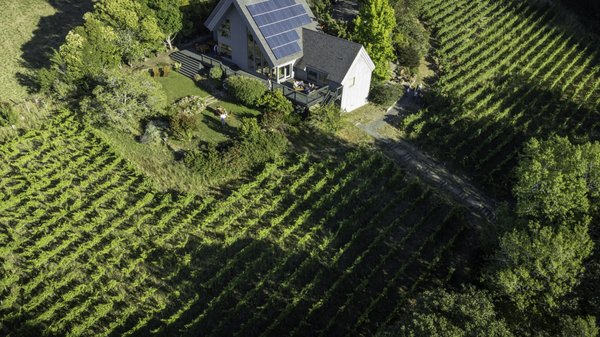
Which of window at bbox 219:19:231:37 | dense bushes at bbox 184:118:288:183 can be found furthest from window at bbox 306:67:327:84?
window at bbox 219:19:231:37

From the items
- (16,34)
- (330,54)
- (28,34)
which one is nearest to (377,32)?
(330,54)

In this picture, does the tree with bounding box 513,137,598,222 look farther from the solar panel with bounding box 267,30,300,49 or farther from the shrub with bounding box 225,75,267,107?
the solar panel with bounding box 267,30,300,49

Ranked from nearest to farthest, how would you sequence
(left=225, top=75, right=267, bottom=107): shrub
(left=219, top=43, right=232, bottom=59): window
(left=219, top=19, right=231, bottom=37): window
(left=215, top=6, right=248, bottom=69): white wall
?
(left=225, top=75, right=267, bottom=107): shrub < (left=215, top=6, right=248, bottom=69): white wall < (left=219, top=19, right=231, bottom=37): window < (left=219, top=43, right=232, bottom=59): window

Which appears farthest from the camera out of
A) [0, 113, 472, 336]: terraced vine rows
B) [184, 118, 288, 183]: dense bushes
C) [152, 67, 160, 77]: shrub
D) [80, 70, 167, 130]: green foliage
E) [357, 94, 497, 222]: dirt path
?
[152, 67, 160, 77]: shrub

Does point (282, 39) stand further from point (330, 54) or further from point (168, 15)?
point (168, 15)

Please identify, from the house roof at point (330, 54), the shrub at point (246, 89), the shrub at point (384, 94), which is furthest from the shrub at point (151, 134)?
the shrub at point (384, 94)

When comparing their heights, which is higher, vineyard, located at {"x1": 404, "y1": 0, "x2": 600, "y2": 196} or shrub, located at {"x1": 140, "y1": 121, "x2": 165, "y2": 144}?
vineyard, located at {"x1": 404, "y1": 0, "x2": 600, "y2": 196}
